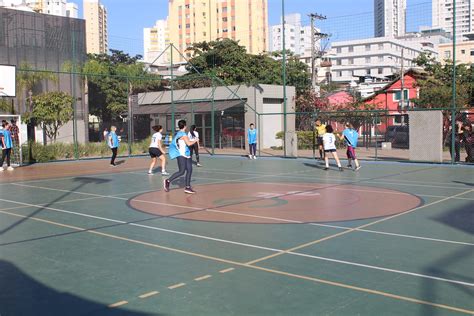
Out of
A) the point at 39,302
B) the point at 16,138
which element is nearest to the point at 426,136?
the point at 16,138

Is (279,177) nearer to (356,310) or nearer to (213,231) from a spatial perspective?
(213,231)

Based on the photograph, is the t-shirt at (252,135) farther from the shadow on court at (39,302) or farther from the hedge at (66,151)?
the shadow on court at (39,302)

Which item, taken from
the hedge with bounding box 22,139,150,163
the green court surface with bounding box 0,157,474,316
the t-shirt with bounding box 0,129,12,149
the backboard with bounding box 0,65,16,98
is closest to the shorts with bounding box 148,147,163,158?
the green court surface with bounding box 0,157,474,316

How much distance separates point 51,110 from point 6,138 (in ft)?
67.8

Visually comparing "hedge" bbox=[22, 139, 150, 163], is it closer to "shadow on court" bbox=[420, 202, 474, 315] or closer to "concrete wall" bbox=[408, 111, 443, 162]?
"concrete wall" bbox=[408, 111, 443, 162]

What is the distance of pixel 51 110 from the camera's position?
40.8 meters

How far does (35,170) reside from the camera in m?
21.8

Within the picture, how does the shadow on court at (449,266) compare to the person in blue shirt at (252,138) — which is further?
the person in blue shirt at (252,138)

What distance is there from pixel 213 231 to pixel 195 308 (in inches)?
147

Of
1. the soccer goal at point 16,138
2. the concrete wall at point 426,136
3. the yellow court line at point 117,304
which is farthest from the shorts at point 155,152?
the yellow court line at point 117,304

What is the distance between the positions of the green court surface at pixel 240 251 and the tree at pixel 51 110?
27.4 m

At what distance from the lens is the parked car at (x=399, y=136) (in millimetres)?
35300

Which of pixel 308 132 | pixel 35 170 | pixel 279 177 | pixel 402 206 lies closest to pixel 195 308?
pixel 402 206

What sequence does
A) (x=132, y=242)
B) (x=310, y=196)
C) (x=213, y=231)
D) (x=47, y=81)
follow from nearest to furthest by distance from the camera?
(x=132, y=242) → (x=213, y=231) → (x=310, y=196) → (x=47, y=81)
